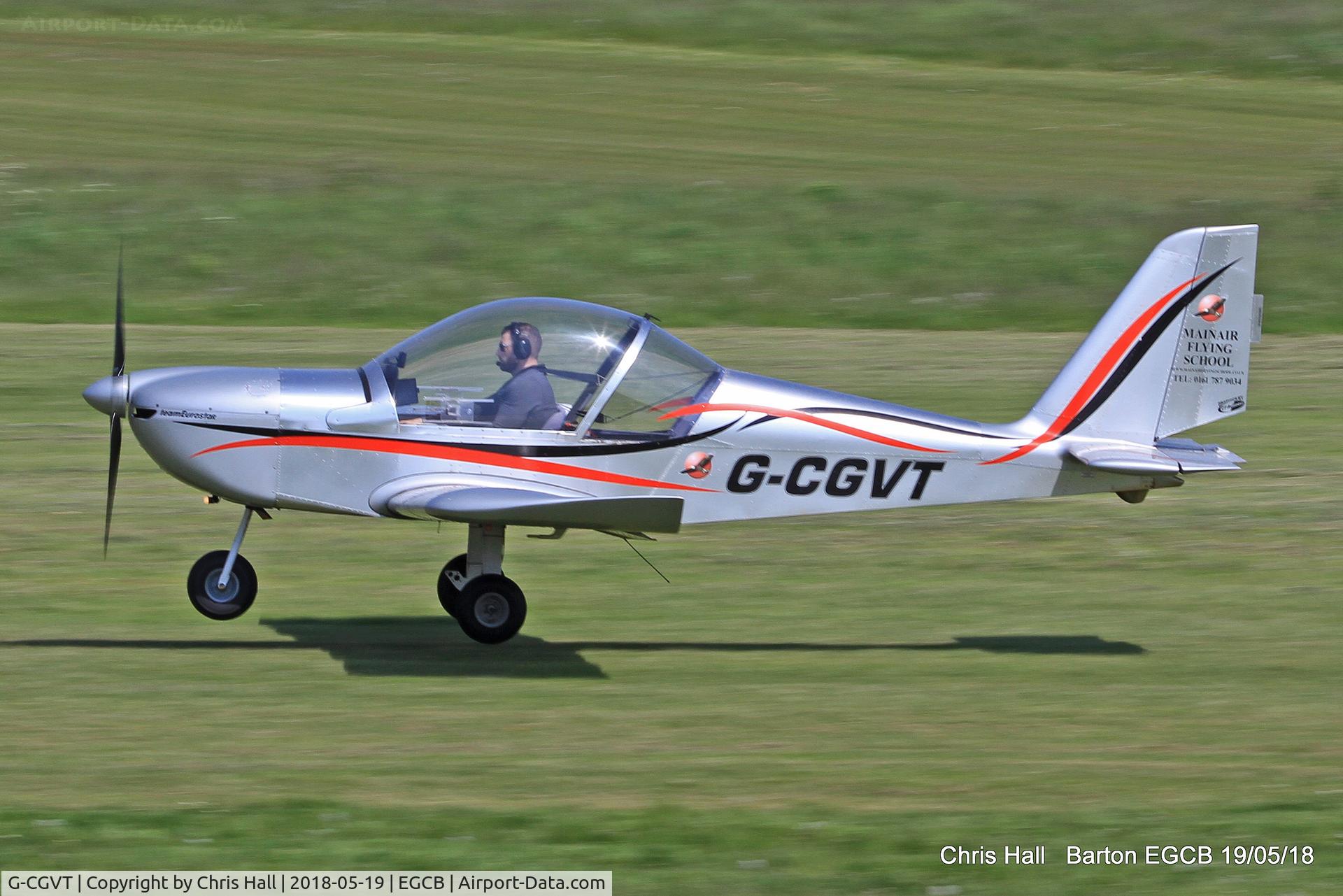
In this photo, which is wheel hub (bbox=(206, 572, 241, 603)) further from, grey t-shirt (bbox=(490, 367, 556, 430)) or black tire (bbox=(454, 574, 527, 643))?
grey t-shirt (bbox=(490, 367, 556, 430))

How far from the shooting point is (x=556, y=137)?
30297mm

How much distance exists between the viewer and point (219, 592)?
9766mm

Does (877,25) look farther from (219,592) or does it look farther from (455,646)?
(219,592)

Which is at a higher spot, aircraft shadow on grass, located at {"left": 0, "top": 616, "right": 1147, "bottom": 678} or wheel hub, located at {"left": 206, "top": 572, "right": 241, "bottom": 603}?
wheel hub, located at {"left": 206, "top": 572, "right": 241, "bottom": 603}

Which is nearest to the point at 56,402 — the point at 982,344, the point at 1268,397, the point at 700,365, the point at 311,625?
the point at 311,625

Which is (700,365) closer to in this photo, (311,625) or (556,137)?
(311,625)

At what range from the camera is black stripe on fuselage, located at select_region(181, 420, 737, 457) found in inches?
369

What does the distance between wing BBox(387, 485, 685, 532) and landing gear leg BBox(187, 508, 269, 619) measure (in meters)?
1.08

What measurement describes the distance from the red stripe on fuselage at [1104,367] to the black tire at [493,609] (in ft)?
10.5

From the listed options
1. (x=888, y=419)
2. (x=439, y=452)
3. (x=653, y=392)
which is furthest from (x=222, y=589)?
(x=888, y=419)

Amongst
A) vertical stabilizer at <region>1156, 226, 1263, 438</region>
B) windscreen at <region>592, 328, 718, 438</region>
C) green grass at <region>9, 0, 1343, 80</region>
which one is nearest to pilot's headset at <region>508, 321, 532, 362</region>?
windscreen at <region>592, 328, 718, 438</region>

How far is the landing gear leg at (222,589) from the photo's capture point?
9742mm

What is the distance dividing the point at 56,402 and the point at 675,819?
11.9 m
